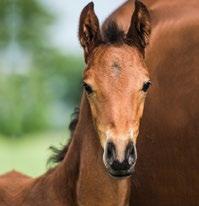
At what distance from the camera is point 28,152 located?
15.8 meters

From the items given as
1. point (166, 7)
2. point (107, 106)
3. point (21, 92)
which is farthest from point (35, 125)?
point (107, 106)

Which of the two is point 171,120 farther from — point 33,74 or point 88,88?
point 33,74

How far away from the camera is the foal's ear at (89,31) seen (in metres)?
4.91

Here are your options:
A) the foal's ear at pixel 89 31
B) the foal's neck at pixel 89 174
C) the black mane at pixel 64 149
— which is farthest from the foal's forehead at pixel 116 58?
the black mane at pixel 64 149

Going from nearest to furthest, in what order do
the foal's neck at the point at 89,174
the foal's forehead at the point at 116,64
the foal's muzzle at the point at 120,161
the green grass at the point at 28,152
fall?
the foal's muzzle at the point at 120,161
the foal's forehead at the point at 116,64
the foal's neck at the point at 89,174
the green grass at the point at 28,152

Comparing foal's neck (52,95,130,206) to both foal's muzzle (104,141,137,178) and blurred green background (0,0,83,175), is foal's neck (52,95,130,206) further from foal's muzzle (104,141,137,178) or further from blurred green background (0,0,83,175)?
blurred green background (0,0,83,175)

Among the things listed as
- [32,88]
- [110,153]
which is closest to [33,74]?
[32,88]

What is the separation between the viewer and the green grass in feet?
43.1

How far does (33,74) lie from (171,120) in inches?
459

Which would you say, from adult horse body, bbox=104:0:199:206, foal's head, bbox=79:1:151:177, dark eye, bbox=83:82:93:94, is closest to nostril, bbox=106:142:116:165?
foal's head, bbox=79:1:151:177

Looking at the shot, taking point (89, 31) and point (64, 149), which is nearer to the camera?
point (89, 31)

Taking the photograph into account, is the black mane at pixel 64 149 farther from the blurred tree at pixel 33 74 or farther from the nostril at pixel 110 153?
the blurred tree at pixel 33 74

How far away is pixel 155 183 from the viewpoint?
5.38m

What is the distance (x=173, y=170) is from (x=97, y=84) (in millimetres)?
1033
